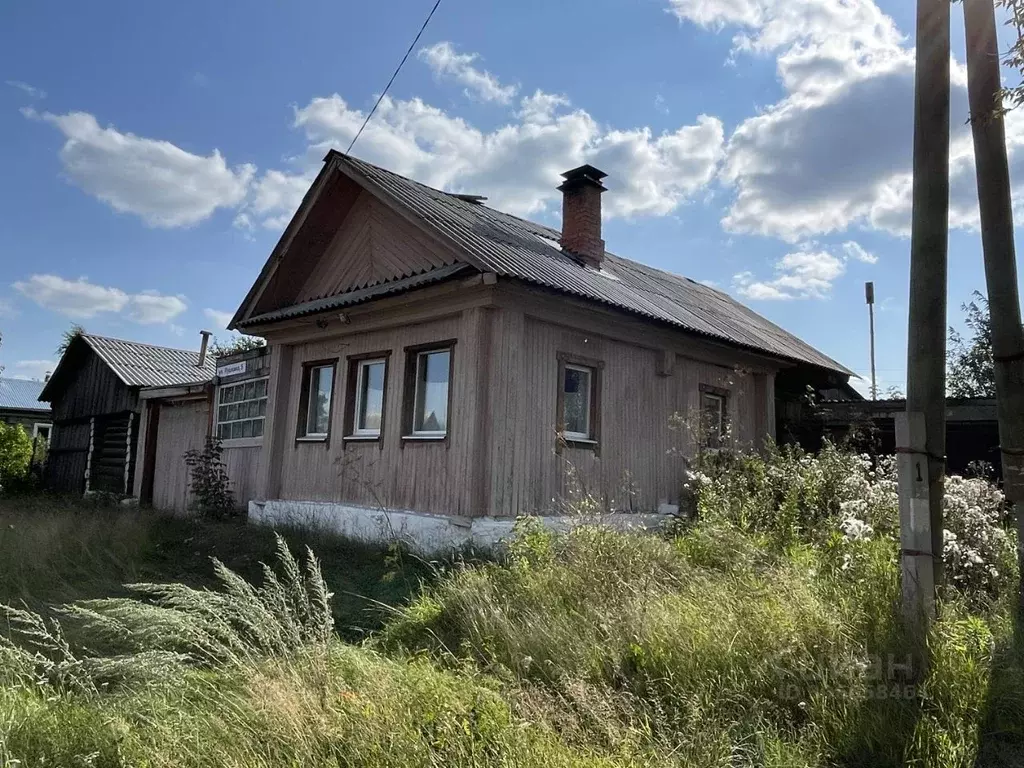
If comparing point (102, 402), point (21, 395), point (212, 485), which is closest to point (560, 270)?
point (212, 485)

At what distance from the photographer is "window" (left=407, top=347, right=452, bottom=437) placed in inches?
352

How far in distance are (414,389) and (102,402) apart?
1253cm

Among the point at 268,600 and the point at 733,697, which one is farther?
the point at 268,600

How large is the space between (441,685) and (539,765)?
966 mm

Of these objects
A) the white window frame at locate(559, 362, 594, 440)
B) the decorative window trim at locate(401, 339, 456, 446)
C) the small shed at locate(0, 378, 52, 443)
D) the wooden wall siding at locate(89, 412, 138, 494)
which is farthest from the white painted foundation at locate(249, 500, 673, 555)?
the small shed at locate(0, 378, 52, 443)

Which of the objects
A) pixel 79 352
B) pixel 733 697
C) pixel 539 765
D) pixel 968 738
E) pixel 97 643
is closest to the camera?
pixel 539 765

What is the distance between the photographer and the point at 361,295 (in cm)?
966

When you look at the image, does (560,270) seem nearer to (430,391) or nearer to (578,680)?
(430,391)

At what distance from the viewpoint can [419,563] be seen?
25.5 ft

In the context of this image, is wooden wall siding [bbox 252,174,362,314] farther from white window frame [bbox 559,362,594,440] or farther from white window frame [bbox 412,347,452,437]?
white window frame [bbox 559,362,594,440]

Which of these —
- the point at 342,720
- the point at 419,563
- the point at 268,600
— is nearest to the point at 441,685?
the point at 342,720

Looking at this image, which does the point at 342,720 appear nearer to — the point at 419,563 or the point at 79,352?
the point at 419,563

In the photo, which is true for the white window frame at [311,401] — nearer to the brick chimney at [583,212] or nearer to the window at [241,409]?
the window at [241,409]

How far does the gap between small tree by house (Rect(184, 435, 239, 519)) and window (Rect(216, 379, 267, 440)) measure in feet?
1.27
